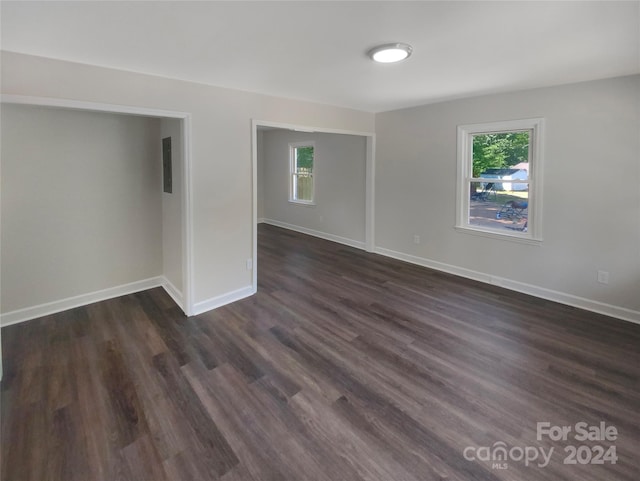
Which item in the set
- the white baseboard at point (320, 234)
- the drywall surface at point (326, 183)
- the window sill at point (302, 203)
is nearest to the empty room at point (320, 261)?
the drywall surface at point (326, 183)

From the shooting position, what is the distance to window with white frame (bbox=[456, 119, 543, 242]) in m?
3.78

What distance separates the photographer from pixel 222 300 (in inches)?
145

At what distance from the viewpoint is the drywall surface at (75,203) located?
312 cm

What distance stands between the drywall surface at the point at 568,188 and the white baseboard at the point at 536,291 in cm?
4

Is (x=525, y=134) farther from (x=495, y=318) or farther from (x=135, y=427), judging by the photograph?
(x=135, y=427)

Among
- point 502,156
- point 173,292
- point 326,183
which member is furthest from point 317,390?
point 326,183

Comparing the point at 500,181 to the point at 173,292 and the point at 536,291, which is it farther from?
the point at 173,292

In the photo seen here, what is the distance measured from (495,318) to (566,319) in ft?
2.34

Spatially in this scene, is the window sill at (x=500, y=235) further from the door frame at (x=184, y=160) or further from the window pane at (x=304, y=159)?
the window pane at (x=304, y=159)

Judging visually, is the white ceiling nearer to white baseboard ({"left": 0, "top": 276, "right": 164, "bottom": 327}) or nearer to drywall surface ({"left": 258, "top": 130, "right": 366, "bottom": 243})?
white baseboard ({"left": 0, "top": 276, "right": 164, "bottom": 327})

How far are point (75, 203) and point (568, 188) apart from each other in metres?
5.34

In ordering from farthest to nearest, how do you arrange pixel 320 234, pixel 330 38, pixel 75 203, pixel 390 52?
pixel 320 234, pixel 75 203, pixel 390 52, pixel 330 38

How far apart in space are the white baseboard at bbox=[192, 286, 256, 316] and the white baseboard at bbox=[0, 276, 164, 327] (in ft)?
3.53

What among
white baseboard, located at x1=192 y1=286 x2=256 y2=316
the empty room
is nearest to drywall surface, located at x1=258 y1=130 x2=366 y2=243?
the empty room
